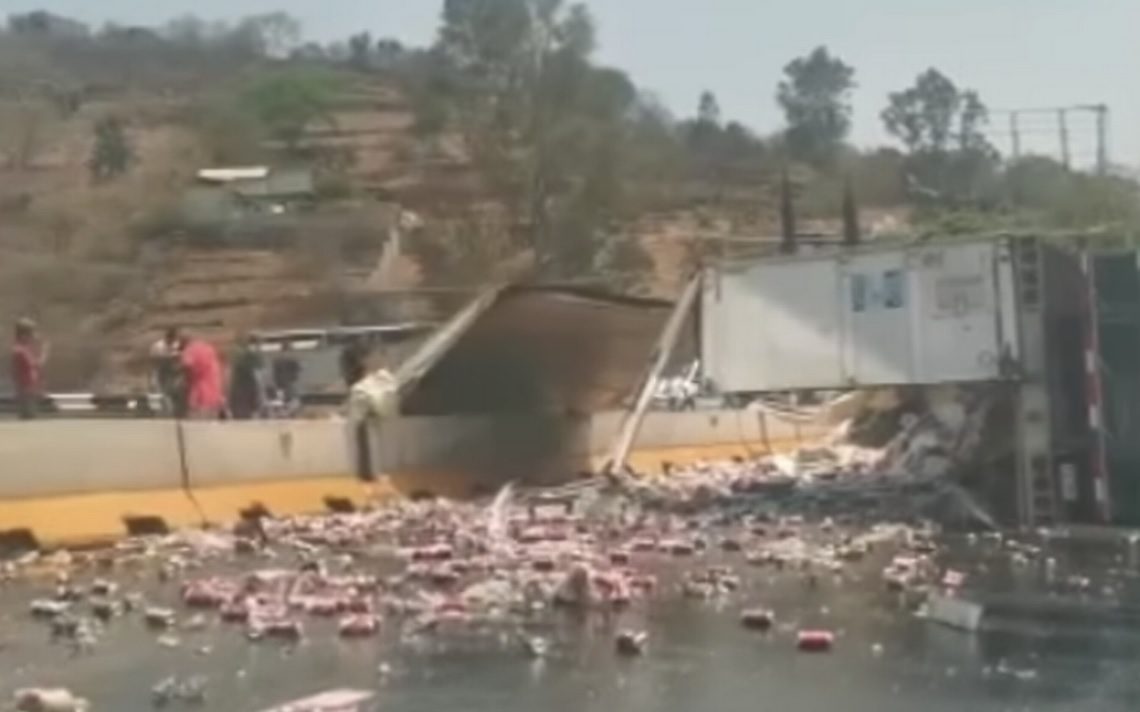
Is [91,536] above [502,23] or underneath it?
underneath

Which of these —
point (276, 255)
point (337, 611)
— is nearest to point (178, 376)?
point (337, 611)

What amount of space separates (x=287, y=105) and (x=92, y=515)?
101898 millimetres

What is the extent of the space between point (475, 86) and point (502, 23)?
3316 mm

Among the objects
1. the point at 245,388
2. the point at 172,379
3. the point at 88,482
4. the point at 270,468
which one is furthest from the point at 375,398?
the point at 88,482

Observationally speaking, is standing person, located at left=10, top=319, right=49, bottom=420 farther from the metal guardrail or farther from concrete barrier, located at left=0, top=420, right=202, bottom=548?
concrete barrier, located at left=0, top=420, right=202, bottom=548

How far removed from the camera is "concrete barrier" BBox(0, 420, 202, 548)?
18688mm

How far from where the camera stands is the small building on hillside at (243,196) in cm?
A: 9925

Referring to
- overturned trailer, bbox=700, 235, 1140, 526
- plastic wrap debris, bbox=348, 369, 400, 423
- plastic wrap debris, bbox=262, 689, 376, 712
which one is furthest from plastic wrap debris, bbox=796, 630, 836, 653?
plastic wrap debris, bbox=348, 369, 400, 423

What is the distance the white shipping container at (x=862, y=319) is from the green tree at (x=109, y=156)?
8591 centimetres

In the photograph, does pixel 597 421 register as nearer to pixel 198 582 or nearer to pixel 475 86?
pixel 198 582

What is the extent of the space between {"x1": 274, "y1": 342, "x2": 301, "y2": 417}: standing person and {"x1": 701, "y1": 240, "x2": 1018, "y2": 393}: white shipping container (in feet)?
32.1

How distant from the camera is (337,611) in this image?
14984 millimetres

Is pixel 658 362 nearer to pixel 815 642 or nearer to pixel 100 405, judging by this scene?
pixel 100 405

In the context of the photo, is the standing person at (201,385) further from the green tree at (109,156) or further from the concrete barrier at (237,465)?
the green tree at (109,156)
